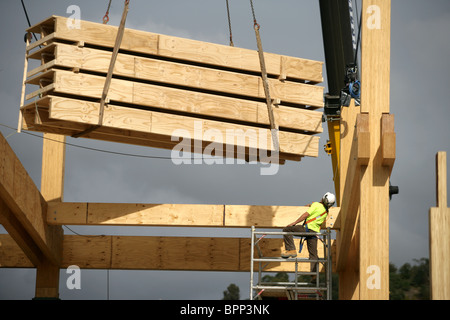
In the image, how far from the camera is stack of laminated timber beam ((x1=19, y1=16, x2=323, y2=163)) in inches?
414

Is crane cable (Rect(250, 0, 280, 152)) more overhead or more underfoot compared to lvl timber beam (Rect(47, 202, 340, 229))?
more overhead

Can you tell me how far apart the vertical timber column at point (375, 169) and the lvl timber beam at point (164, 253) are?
5.65 meters

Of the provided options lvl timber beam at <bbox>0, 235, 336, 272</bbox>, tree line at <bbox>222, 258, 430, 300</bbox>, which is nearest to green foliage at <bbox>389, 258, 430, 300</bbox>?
tree line at <bbox>222, 258, 430, 300</bbox>

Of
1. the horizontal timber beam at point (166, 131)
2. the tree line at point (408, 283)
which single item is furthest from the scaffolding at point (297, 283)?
the tree line at point (408, 283)

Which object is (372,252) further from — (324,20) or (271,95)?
(324,20)

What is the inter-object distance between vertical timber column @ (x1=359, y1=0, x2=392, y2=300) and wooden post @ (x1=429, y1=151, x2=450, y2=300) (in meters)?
0.75

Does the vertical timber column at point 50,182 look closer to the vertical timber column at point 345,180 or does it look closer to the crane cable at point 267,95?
the crane cable at point 267,95

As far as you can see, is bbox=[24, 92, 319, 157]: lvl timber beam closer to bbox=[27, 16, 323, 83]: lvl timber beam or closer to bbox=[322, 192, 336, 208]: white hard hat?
bbox=[322, 192, 336, 208]: white hard hat

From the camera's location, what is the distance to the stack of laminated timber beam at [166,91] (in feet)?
34.5

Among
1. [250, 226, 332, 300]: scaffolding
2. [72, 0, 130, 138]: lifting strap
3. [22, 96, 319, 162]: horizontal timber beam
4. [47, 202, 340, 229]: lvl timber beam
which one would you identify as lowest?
[250, 226, 332, 300]: scaffolding

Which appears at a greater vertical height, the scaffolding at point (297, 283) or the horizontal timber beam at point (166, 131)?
the horizontal timber beam at point (166, 131)

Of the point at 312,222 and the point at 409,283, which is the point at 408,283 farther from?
the point at 312,222

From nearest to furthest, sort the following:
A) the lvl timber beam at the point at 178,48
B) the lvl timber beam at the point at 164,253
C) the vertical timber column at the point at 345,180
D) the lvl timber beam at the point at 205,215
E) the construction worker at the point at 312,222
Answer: the lvl timber beam at the point at 178,48
the construction worker at the point at 312,222
the vertical timber column at the point at 345,180
the lvl timber beam at the point at 205,215
the lvl timber beam at the point at 164,253
